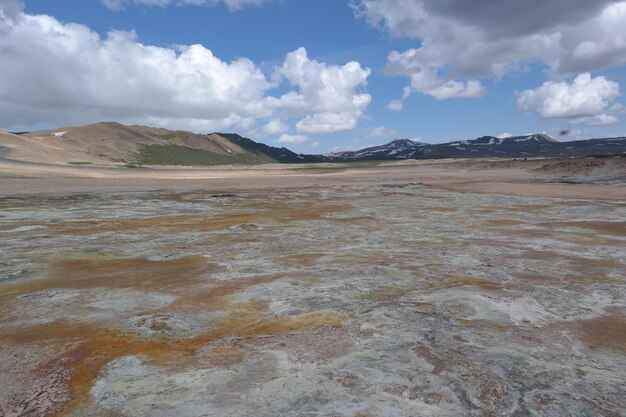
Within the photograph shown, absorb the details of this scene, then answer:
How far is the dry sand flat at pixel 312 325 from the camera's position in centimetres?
470

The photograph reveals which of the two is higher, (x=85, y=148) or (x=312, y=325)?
(x=85, y=148)

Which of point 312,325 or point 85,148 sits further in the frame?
point 85,148

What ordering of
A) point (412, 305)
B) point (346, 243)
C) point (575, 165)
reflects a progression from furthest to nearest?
point (575, 165), point (346, 243), point (412, 305)

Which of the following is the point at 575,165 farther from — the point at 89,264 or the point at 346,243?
the point at 89,264

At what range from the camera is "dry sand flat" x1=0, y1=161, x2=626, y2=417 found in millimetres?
4703

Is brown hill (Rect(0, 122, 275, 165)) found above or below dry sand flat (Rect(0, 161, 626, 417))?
above

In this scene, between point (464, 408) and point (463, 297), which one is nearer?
point (464, 408)

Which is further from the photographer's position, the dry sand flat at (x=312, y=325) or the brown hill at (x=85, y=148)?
the brown hill at (x=85, y=148)

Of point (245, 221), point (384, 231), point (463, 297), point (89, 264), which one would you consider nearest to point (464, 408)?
point (463, 297)

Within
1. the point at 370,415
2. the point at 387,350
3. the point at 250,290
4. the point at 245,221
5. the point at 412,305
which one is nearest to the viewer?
the point at 370,415

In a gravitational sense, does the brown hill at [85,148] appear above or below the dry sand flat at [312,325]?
above

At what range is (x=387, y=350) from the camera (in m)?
5.82

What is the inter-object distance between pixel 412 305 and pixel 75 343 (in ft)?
16.2

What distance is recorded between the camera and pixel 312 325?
6660 mm
